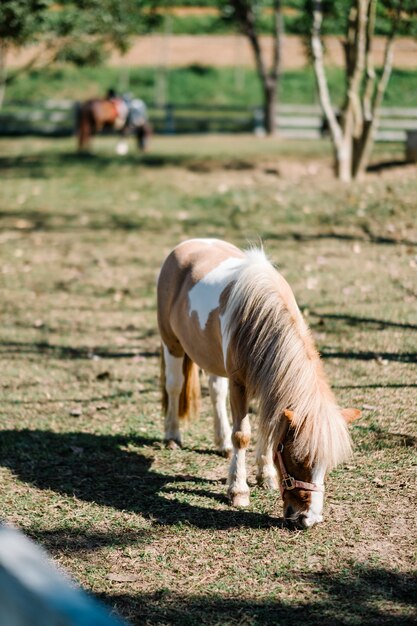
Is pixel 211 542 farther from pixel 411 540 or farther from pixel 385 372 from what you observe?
pixel 385 372

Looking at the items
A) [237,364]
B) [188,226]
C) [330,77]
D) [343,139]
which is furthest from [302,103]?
[237,364]

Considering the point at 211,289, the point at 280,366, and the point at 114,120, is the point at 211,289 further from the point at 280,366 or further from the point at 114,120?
the point at 114,120

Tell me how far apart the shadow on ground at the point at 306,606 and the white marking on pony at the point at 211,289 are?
6.19 feet

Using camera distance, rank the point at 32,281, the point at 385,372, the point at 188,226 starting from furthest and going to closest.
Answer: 1. the point at 188,226
2. the point at 32,281
3. the point at 385,372

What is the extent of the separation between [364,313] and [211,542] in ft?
15.8

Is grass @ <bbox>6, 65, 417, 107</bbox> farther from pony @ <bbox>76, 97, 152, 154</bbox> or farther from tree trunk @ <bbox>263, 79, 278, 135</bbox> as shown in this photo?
pony @ <bbox>76, 97, 152, 154</bbox>

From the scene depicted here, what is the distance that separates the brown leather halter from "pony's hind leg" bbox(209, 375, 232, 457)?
141 centimetres

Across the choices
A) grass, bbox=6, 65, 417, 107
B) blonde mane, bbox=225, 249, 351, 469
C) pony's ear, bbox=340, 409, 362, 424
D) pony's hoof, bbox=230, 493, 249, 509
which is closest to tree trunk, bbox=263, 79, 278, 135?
grass, bbox=6, 65, 417, 107

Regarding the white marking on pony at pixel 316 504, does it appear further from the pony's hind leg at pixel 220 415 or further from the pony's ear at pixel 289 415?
the pony's hind leg at pixel 220 415

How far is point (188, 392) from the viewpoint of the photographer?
20.4 feet

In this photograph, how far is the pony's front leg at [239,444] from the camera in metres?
5.03

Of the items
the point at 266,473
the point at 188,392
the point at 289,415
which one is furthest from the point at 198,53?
the point at 289,415

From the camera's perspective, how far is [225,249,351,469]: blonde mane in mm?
4410

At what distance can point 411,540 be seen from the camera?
4.58 m
